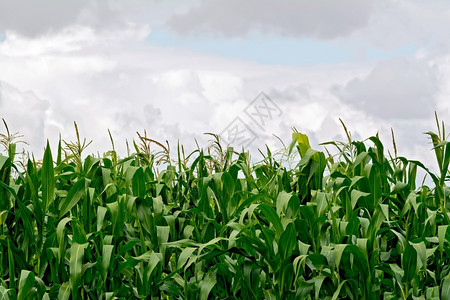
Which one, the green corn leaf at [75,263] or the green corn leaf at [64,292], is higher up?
the green corn leaf at [75,263]

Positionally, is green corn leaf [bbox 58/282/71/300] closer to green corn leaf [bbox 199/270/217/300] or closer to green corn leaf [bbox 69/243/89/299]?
green corn leaf [bbox 69/243/89/299]

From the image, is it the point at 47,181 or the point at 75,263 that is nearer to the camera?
the point at 75,263

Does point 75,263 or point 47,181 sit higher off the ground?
point 47,181

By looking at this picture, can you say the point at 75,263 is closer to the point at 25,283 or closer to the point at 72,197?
the point at 25,283

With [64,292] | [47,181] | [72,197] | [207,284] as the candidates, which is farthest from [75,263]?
[207,284]

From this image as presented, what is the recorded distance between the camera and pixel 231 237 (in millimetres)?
3082

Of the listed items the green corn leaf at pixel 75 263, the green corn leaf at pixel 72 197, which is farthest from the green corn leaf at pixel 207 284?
the green corn leaf at pixel 72 197

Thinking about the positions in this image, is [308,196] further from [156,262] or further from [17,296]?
[17,296]

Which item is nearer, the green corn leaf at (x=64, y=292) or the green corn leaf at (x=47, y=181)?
the green corn leaf at (x=64, y=292)

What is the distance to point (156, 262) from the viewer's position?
304 centimetres

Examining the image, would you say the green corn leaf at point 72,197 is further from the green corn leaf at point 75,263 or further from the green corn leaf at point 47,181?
the green corn leaf at point 75,263

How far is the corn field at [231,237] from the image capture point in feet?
10.1

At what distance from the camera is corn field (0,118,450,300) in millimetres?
3066

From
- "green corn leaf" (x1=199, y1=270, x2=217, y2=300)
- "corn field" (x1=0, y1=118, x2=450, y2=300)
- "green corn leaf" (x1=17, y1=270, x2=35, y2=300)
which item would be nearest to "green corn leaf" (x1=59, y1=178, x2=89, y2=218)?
"corn field" (x1=0, y1=118, x2=450, y2=300)
